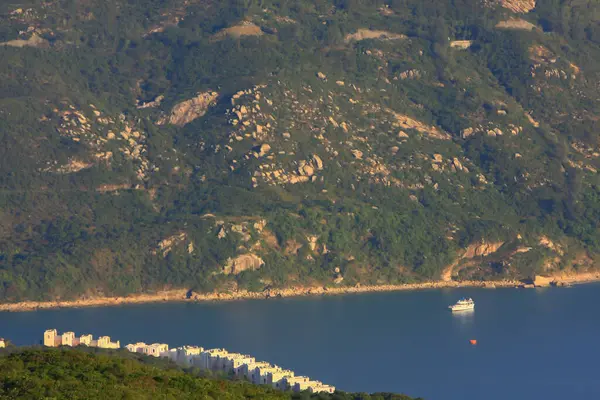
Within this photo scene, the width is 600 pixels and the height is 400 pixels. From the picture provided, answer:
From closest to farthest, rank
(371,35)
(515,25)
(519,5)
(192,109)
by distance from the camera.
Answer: (192,109)
(371,35)
(515,25)
(519,5)

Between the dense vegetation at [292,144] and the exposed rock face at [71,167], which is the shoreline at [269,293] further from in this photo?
the exposed rock face at [71,167]

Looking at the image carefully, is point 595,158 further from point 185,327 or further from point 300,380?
point 300,380

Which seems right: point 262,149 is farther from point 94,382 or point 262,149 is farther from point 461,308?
point 94,382

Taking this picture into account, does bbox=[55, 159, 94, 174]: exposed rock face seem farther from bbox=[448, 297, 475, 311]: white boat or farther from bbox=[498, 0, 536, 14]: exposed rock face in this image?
bbox=[498, 0, 536, 14]: exposed rock face

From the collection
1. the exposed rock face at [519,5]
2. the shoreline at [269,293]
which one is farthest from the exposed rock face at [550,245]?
the exposed rock face at [519,5]

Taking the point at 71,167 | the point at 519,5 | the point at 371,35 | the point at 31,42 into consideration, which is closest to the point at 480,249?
the point at 71,167

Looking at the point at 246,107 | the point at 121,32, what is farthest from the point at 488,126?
the point at 121,32
